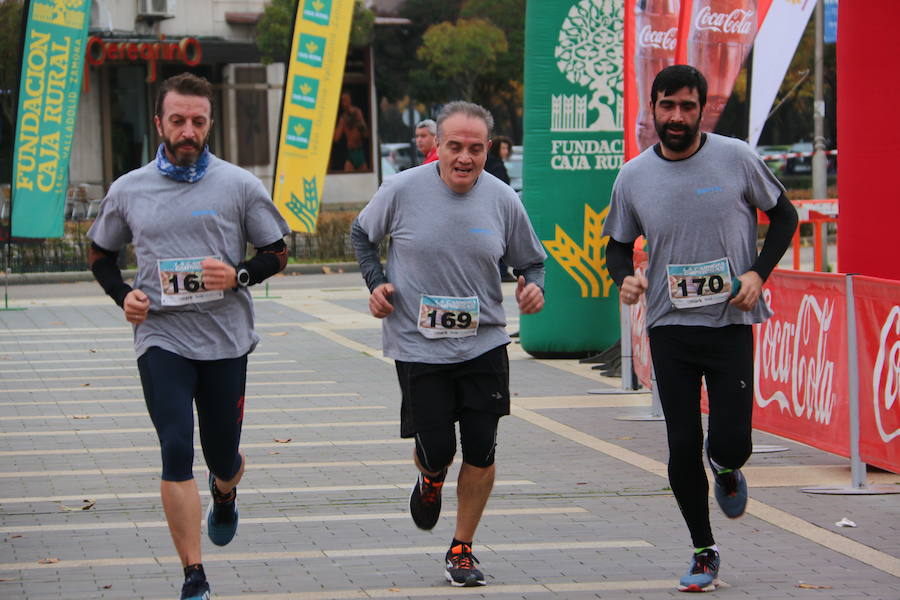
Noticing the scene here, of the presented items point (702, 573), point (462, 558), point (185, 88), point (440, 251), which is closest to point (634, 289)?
point (440, 251)

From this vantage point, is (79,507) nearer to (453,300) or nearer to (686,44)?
(453,300)

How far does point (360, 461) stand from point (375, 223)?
9.77ft

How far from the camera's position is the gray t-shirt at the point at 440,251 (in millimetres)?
5941

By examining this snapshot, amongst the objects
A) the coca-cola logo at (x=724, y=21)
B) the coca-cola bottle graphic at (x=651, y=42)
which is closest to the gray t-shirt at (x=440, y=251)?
the coca-cola logo at (x=724, y=21)

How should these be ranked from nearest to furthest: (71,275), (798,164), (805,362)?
(805,362)
(71,275)
(798,164)

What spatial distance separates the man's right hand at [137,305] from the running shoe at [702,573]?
86.4 inches

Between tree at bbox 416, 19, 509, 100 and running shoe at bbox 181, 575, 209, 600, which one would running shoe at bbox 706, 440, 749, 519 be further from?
tree at bbox 416, 19, 509, 100

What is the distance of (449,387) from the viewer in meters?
6.05

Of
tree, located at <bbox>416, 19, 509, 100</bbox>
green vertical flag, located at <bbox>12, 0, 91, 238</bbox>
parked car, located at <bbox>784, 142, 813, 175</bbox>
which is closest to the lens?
green vertical flag, located at <bbox>12, 0, 91, 238</bbox>

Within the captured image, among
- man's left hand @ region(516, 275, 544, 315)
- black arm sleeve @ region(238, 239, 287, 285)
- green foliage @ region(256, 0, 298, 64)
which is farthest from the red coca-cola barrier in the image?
green foliage @ region(256, 0, 298, 64)

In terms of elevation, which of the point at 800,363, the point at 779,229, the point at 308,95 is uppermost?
the point at 308,95

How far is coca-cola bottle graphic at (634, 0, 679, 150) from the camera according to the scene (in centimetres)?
1139

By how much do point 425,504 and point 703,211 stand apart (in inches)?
62.5

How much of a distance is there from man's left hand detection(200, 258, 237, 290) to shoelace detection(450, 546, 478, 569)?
134 centimetres
